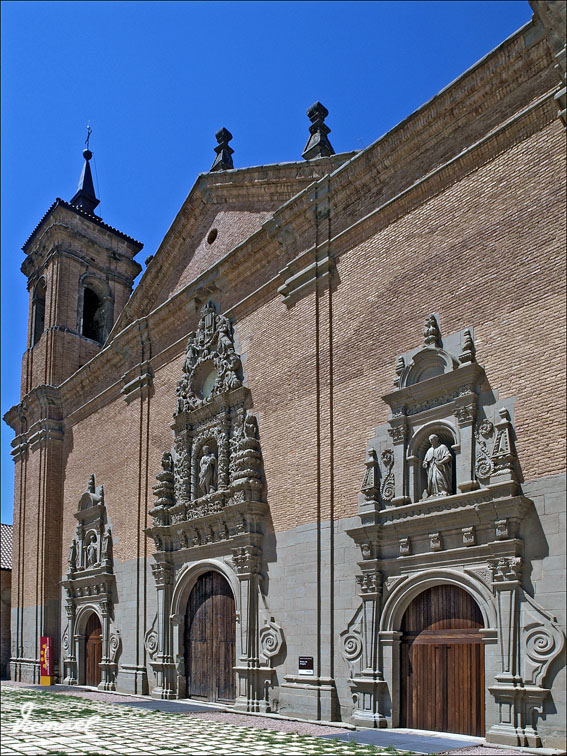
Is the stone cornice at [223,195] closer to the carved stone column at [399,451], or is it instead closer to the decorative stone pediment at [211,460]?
the decorative stone pediment at [211,460]

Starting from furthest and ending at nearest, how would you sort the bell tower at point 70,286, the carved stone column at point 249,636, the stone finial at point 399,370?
the bell tower at point 70,286 → the carved stone column at point 249,636 → the stone finial at point 399,370

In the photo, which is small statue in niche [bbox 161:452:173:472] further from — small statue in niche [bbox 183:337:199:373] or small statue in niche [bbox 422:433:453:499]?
small statue in niche [bbox 422:433:453:499]

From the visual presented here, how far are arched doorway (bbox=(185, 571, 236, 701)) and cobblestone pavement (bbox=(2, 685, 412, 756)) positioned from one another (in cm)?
189

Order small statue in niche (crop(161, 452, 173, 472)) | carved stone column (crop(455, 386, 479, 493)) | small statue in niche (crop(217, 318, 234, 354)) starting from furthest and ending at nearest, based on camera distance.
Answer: small statue in niche (crop(161, 452, 173, 472)) → small statue in niche (crop(217, 318, 234, 354)) → carved stone column (crop(455, 386, 479, 493))

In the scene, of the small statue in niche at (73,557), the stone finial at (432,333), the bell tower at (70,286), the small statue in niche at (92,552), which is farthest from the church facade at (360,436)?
the bell tower at (70,286)

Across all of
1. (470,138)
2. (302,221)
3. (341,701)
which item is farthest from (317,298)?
(341,701)

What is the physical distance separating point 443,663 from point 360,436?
14.2 feet

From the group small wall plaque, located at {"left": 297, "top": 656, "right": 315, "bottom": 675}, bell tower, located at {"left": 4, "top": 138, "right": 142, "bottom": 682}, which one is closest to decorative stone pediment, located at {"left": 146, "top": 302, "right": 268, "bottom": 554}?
small wall plaque, located at {"left": 297, "top": 656, "right": 315, "bottom": 675}

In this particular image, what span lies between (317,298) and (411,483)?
5038 mm

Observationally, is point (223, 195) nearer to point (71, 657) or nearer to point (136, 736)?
point (136, 736)

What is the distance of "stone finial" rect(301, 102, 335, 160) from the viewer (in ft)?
64.5

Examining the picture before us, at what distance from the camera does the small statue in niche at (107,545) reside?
81.4 feet

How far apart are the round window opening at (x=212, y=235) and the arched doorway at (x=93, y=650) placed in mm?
12052

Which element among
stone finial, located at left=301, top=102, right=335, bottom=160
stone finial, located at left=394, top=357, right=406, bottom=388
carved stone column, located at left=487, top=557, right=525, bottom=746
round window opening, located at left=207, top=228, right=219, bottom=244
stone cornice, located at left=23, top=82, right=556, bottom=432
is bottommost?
carved stone column, located at left=487, top=557, right=525, bottom=746
